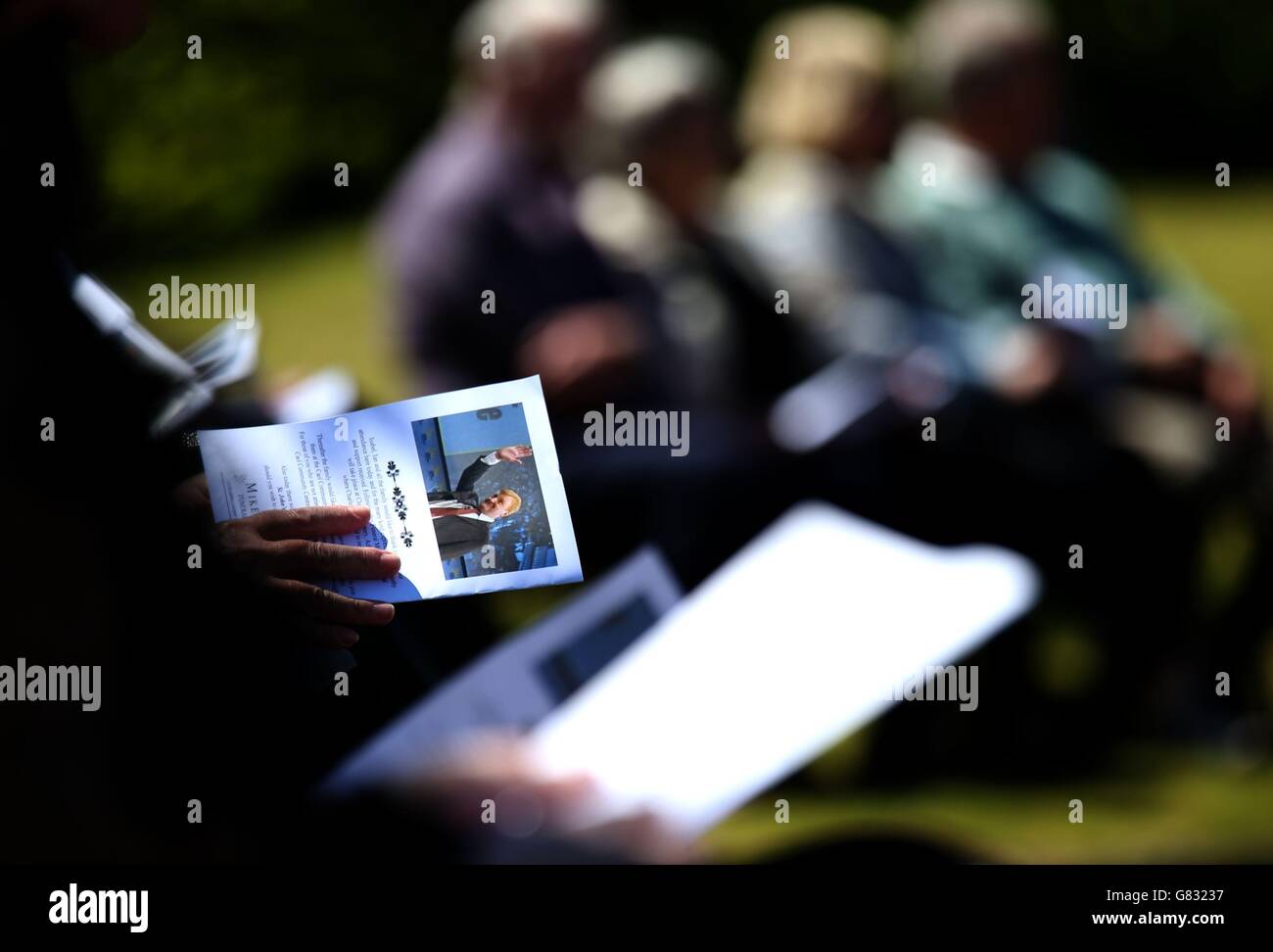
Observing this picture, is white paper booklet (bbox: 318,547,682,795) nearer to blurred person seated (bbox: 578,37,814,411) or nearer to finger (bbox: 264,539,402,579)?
finger (bbox: 264,539,402,579)

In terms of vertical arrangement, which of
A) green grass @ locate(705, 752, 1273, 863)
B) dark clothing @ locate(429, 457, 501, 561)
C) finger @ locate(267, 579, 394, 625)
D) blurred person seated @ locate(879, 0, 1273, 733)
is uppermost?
Result: blurred person seated @ locate(879, 0, 1273, 733)

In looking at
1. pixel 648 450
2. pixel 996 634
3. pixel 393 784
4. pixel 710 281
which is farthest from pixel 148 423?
pixel 996 634

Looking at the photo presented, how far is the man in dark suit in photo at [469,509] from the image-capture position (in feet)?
3.21

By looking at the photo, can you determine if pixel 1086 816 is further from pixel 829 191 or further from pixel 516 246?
pixel 516 246

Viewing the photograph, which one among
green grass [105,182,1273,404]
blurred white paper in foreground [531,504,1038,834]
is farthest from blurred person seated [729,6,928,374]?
blurred white paper in foreground [531,504,1038,834]

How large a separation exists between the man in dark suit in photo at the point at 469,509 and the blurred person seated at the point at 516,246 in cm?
177

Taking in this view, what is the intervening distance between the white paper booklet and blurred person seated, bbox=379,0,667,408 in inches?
66.3

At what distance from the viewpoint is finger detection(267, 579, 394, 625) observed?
0.99 m

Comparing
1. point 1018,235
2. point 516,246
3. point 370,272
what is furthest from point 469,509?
point 370,272

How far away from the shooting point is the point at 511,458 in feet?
3.24

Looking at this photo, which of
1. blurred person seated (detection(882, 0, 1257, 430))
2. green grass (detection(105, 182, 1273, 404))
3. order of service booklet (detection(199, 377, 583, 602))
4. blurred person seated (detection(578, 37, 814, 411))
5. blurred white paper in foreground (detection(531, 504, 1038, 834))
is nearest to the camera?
order of service booklet (detection(199, 377, 583, 602))

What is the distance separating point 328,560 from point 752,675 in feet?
1.28

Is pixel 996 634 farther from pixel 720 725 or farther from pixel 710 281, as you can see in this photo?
pixel 720 725
